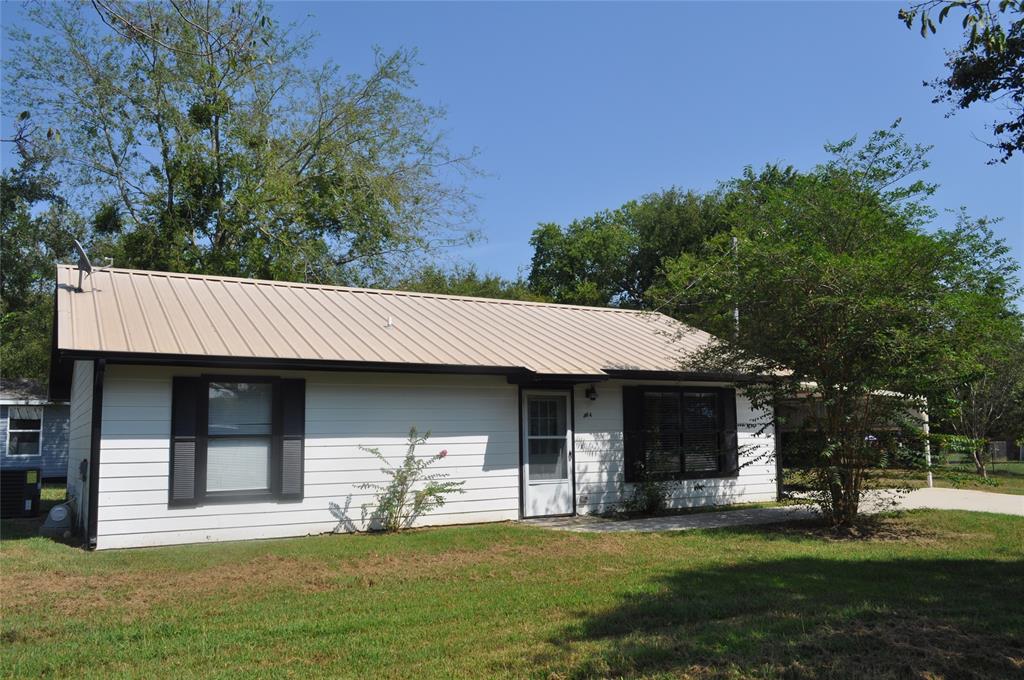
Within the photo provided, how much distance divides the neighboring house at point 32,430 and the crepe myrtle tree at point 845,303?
759 inches

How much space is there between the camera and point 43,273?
31953 millimetres

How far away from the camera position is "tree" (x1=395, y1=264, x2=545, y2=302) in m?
29.8

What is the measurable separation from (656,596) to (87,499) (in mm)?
7234

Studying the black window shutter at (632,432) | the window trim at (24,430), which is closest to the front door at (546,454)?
the black window shutter at (632,432)

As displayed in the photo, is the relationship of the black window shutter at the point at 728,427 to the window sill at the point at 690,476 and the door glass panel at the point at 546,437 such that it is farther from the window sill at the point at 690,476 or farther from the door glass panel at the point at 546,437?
the door glass panel at the point at 546,437

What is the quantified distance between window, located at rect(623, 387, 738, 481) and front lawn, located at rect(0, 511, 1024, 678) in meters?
3.47

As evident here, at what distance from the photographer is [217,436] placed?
10.1 meters

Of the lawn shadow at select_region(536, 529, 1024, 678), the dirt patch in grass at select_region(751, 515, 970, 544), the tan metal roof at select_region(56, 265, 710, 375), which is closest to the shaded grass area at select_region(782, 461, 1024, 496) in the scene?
the dirt patch in grass at select_region(751, 515, 970, 544)

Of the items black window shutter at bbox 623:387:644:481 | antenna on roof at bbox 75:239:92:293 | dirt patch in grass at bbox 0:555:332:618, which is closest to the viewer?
dirt patch in grass at bbox 0:555:332:618

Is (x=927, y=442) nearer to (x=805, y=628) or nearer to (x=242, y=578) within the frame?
(x=805, y=628)

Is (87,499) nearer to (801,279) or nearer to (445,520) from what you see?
(445,520)

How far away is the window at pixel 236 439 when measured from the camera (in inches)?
A: 384

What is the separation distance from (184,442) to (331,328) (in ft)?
9.65

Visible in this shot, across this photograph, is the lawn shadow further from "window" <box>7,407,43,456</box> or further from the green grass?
"window" <box>7,407,43,456</box>
